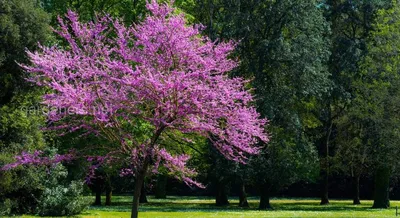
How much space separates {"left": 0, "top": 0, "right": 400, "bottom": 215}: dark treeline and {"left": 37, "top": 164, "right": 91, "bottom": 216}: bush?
0.33 ft

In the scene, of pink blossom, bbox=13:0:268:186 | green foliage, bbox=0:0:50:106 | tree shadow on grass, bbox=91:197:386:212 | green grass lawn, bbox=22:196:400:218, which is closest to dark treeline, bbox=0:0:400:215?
green foliage, bbox=0:0:50:106

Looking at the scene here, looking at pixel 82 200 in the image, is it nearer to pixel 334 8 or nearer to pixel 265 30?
pixel 265 30

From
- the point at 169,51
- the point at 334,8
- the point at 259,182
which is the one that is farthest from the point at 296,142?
the point at 169,51

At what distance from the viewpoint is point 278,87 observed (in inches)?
1502

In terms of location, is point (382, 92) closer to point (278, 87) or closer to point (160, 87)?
point (278, 87)

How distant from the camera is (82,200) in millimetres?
30000

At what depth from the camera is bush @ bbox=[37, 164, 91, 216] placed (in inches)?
1146

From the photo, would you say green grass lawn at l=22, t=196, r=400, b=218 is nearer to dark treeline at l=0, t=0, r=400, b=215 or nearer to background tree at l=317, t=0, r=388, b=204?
dark treeline at l=0, t=0, r=400, b=215

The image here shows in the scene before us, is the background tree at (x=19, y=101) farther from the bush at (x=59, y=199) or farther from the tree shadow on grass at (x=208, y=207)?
the tree shadow on grass at (x=208, y=207)

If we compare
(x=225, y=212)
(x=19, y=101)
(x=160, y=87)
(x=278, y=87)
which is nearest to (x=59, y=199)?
(x=19, y=101)

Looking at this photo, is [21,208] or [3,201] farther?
[21,208]

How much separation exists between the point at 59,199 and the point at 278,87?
1630 cm

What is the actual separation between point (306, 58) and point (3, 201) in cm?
2033

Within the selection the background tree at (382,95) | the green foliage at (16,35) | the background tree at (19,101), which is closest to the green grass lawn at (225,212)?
the background tree at (382,95)
